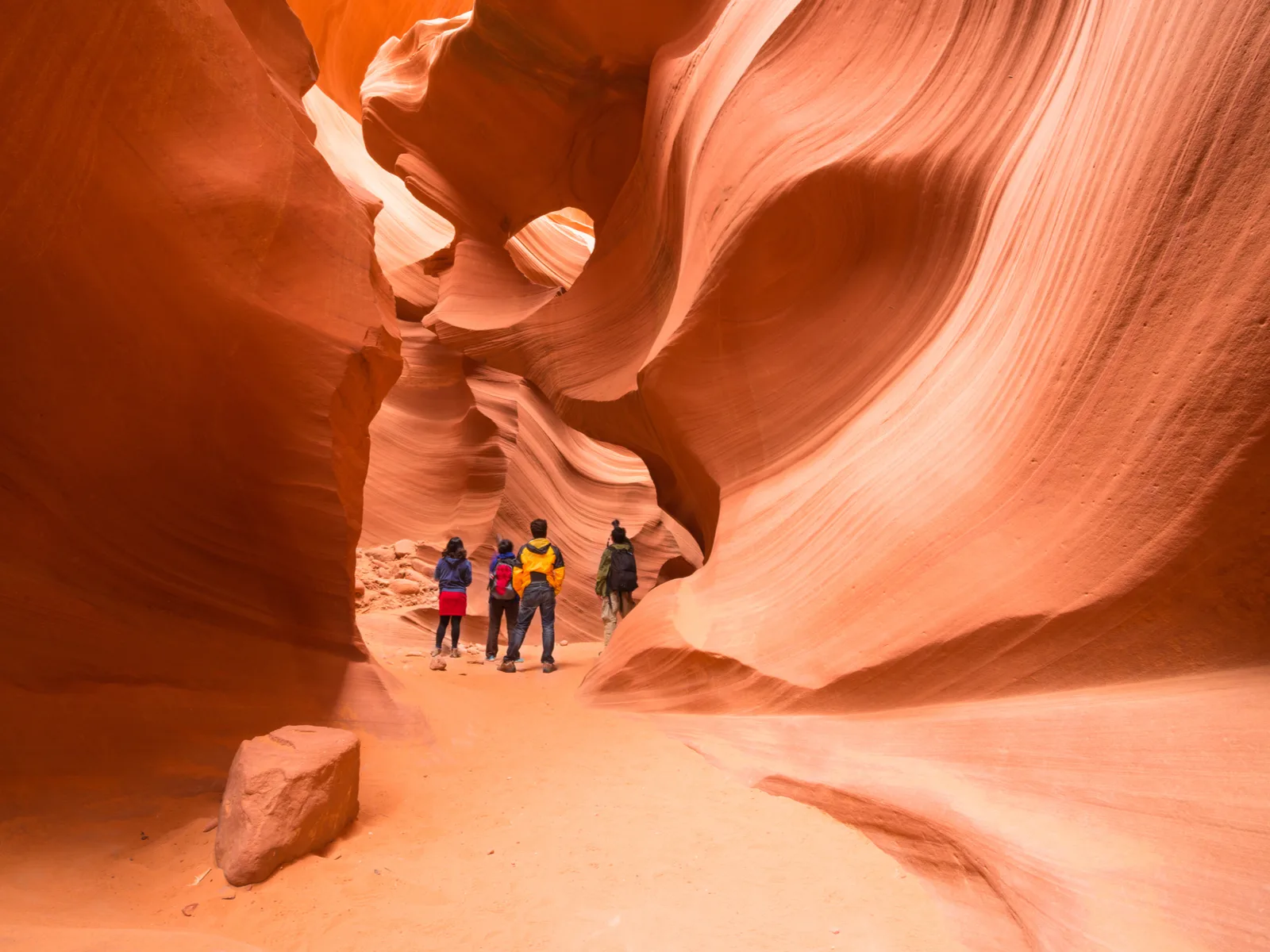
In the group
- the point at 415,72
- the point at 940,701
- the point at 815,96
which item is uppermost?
the point at 415,72

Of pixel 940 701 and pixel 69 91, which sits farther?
pixel 940 701

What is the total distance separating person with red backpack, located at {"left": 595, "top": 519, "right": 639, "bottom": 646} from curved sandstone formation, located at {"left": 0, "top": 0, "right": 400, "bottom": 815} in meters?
3.50

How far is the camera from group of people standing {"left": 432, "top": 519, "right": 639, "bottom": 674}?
21.6 ft

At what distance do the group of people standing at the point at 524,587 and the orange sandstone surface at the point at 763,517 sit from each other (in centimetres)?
55

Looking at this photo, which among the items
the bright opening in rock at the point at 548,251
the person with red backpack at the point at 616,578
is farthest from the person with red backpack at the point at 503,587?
the bright opening in rock at the point at 548,251

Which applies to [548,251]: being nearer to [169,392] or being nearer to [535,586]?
[535,586]

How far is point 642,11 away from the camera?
23.8 ft

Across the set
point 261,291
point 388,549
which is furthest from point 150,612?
point 388,549

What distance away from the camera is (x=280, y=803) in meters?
2.63

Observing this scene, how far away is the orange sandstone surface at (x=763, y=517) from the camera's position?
2.47m

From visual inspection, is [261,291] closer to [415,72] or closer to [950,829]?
[950,829]

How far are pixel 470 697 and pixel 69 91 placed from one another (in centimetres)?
A: 374

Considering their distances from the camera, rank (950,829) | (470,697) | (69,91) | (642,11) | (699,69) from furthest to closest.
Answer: (642,11)
(699,69)
(470,697)
(69,91)
(950,829)

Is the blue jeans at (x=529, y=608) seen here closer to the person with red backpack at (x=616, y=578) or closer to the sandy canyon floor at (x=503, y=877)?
the person with red backpack at (x=616, y=578)
